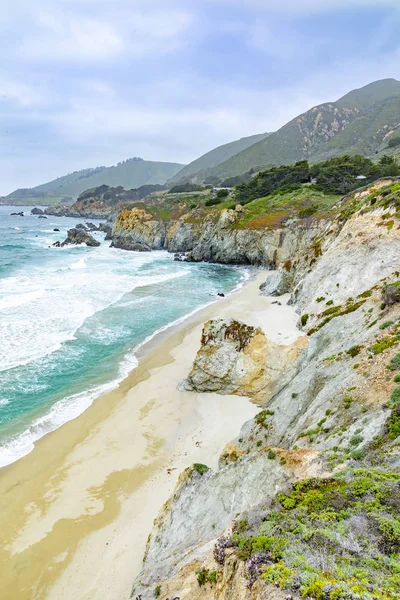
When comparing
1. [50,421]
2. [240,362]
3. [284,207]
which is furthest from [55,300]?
[284,207]

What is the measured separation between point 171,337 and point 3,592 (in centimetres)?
2009

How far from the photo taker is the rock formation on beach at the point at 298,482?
505 cm

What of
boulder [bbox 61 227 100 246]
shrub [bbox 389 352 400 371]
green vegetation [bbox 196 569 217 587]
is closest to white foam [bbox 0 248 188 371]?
green vegetation [bbox 196 569 217 587]

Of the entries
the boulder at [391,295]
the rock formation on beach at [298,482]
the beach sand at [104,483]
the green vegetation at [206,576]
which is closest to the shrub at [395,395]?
A: the rock formation on beach at [298,482]

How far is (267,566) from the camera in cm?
499

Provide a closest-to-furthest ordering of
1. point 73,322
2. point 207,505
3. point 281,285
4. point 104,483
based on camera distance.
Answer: point 207,505
point 104,483
point 73,322
point 281,285

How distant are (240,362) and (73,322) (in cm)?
1800

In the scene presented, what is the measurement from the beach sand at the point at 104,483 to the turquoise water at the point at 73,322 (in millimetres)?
1702

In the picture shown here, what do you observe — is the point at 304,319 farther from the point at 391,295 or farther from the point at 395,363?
the point at 395,363

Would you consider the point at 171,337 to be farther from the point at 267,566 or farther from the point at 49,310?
the point at 267,566

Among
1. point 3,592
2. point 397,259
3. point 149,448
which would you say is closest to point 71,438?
point 149,448

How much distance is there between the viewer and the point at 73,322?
3142cm

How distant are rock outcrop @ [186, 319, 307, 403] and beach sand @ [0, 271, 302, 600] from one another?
2.56ft

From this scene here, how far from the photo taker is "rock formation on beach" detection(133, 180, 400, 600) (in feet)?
16.6
